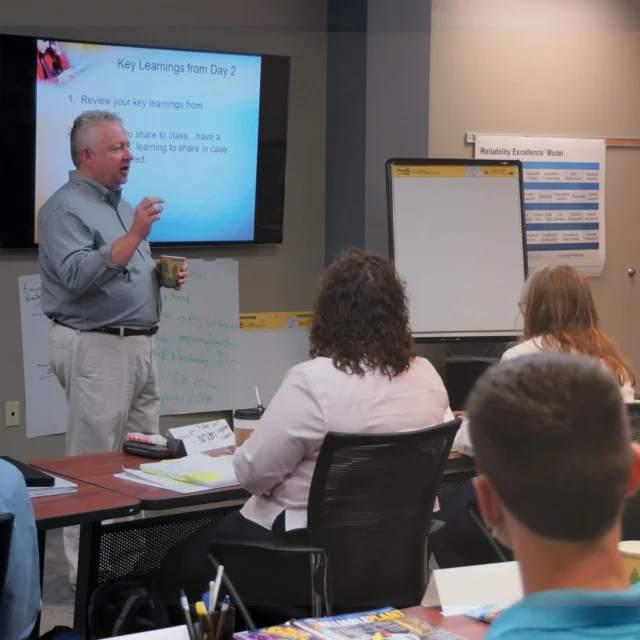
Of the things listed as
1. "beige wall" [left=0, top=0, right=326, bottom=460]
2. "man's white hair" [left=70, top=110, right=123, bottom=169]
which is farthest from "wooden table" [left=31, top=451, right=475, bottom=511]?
"beige wall" [left=0, top=0, right=326, bottom=460]

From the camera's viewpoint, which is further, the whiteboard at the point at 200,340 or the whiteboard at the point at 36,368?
the whiteboard at the point at 200,340

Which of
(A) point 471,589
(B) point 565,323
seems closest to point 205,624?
(A) point 471,589

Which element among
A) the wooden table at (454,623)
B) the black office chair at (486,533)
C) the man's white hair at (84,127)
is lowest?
the black office chair at (486,533)

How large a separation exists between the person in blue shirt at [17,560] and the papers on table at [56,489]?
50 cm

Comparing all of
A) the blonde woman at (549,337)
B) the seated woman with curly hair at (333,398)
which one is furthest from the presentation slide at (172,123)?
the seated woman with curly hair at (333,398)

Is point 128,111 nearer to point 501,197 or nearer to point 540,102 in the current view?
point 501,197

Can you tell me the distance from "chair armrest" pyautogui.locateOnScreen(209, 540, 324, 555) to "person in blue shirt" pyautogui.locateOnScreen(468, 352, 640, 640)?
133 centimetres

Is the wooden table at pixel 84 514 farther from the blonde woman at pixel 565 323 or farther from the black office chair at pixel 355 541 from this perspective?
the blonde woman at pixel 565 323

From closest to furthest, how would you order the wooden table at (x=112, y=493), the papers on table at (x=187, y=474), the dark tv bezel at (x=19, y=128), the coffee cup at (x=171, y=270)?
the wooden table at (x=112, y=493), the papers on table at (x=187, y=474), the coffee cup at (x=171, y=270), the dark tv bezel at (x=19, y=128)

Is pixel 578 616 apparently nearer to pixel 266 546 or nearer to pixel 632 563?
pixel 632 563

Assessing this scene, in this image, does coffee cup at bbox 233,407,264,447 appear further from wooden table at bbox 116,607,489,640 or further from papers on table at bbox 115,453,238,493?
wooden table at bbox 116,607,489,640

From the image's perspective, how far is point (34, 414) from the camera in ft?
14.3

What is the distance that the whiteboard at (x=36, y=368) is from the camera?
4.29 meters

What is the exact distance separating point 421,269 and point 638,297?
1839mm
